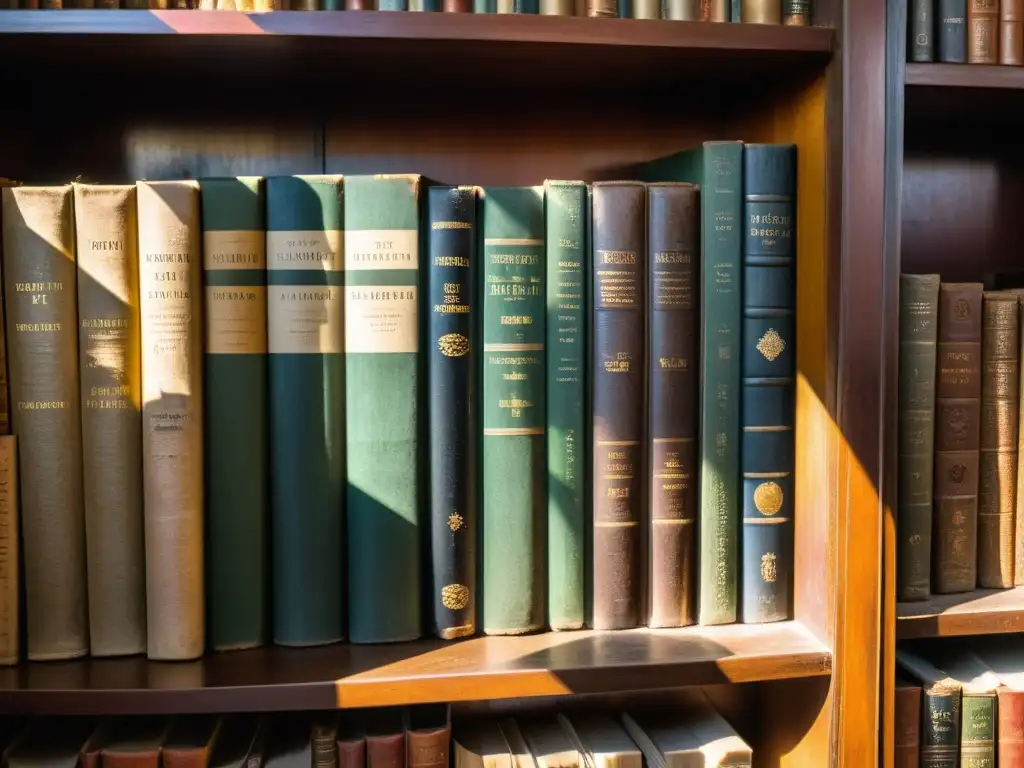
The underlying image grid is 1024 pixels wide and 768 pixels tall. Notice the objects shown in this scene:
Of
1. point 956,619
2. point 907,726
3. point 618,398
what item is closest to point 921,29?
point 618,398

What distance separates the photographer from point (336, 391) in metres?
0.80

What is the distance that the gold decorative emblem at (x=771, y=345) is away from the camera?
838 mm

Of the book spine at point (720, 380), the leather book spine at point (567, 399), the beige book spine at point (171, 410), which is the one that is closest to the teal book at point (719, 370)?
the book spine at point (720, 380)

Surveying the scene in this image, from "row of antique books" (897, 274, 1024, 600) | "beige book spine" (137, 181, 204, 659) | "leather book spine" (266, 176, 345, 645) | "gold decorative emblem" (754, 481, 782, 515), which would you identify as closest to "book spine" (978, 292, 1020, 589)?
"row of antique books" (897, 274, 1024, 600)

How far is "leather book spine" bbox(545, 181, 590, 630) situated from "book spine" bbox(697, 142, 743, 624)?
109mm

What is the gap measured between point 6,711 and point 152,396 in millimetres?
263

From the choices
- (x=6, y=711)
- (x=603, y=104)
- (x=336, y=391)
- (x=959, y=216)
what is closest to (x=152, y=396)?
(x=336, y=391)

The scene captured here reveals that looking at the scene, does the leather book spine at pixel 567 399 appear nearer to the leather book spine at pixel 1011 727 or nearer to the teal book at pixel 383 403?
the teal book at pixel 383 403

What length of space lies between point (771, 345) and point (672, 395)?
0.10m

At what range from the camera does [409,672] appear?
755 millimetres

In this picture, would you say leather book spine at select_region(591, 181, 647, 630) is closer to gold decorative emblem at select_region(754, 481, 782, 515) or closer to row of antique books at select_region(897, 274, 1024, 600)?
gold decorative emblem at select_region(754, 481, 782, 515)

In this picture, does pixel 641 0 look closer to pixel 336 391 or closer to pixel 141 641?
pixel 336 391

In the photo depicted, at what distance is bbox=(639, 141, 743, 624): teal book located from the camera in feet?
2.71

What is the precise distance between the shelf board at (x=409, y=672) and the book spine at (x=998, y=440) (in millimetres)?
218
